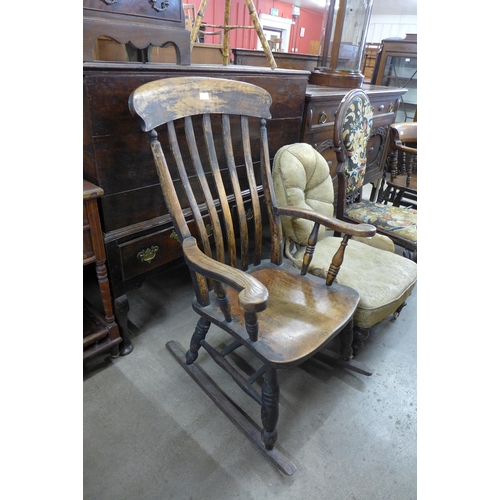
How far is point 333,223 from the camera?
4.19ft

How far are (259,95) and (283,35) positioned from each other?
7.36 m

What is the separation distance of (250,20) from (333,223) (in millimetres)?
4805

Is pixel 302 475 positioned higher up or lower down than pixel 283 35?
lower down

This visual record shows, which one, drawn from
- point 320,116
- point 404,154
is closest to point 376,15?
point 404,154

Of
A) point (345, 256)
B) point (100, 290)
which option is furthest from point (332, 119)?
point (100, 290)

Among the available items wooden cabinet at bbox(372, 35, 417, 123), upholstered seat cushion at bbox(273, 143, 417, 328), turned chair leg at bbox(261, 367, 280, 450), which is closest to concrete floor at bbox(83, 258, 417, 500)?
turned chair leg at bbox(261, 367, 280, 450)

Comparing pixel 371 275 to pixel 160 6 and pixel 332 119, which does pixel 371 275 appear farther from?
pixel 160 6

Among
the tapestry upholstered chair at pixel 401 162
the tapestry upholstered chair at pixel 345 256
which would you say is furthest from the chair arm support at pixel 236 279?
the tapestry upholstered chair at pixel 401 162

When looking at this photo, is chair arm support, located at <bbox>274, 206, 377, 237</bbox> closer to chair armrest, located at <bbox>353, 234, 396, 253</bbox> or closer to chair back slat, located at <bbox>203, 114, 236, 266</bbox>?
chair back slat, located at <bbox>203, 114, 236, 266</bbox>

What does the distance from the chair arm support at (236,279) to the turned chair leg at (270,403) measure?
1.12 feet

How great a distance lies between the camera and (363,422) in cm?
137

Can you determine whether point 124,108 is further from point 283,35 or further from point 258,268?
point 283,35

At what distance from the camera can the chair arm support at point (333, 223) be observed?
4.02 feet
